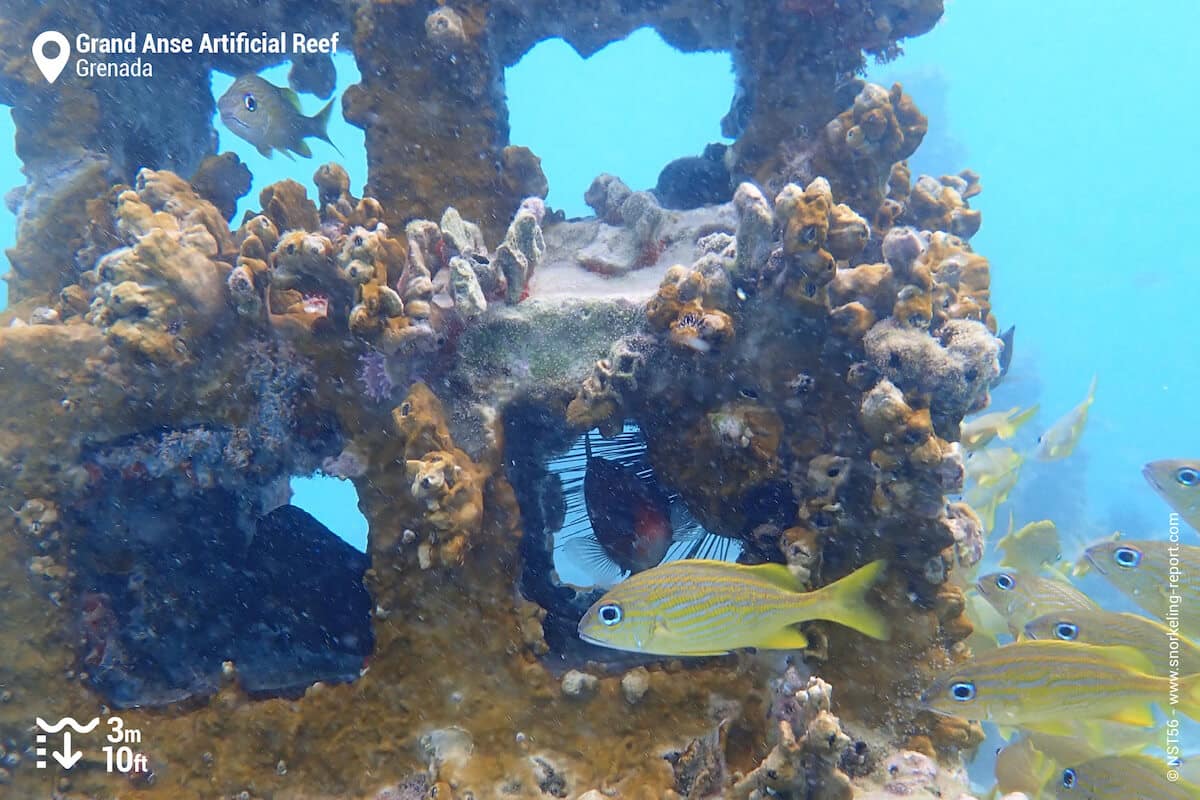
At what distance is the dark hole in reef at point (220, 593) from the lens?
420 centimetres

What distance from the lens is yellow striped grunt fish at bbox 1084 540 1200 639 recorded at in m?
3.28

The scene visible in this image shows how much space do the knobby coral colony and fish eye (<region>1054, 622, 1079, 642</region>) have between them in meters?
0.53

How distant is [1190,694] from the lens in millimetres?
2533

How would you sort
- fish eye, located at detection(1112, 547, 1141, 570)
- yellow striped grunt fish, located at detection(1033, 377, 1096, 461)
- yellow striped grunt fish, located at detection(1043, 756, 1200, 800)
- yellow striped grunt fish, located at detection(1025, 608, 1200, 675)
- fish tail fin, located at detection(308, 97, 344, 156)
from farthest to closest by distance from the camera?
1. yellow striped grunt fish, located at detection(1033, 377, 1096, 461)
2. fish tail fin, located at detection(308, 97, 344, 156)
3. fish eye, located at detection(1112, 547, 1141, 570)
4. yellow striped grunt fish, located at detection(1025, 608, 1200, 675)
5. yellow striped grunt fish, located at detection(1043, 756, 1200, 800)

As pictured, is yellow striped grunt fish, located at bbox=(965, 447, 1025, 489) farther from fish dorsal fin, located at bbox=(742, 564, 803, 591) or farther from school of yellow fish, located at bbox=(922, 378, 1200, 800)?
fish dorsal fin, located at bbox=(742, 564, 803, 591)

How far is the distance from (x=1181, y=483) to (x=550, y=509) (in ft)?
12.4

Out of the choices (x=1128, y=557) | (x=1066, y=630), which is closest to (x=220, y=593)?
(x=1066, y=630)

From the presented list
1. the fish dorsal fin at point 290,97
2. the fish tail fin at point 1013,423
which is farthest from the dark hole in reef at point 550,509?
the fish dorsal fin at point 290,97

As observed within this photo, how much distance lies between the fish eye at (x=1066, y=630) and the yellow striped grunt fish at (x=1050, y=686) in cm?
70

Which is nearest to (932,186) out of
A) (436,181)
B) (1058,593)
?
(1058,593)

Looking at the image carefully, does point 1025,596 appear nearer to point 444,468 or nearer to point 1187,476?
point 1187,476

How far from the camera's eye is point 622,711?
344 cm

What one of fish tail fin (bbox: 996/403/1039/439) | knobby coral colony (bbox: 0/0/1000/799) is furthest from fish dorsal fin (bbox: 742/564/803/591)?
fish tail fin (bbox: 996/403/1039/439)

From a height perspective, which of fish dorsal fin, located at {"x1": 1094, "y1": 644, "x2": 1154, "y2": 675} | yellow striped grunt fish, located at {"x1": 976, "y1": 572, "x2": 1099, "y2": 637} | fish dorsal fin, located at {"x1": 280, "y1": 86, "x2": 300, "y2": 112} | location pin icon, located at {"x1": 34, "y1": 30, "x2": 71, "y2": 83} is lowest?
fish dorsal fin, located at {"x1": 1094, "y1": 644, "x2": 1154, "y2": 675}
